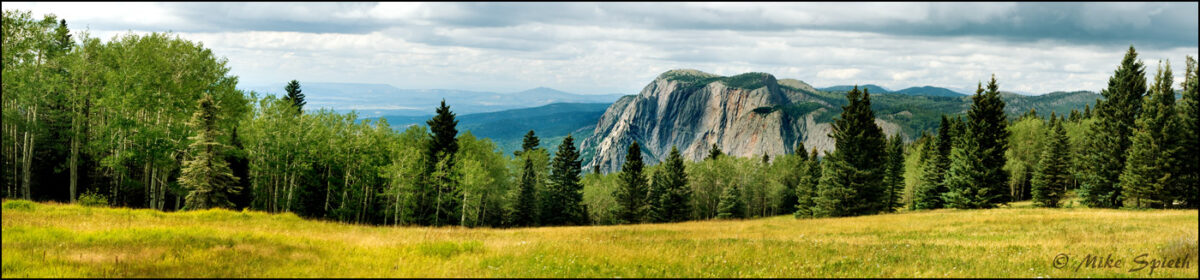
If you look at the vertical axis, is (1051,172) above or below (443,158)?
above

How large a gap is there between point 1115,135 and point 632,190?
45584 mm

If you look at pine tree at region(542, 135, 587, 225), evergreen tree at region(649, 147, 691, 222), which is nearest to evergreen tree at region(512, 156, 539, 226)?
pine tree at region(542, 135, 587, 225)

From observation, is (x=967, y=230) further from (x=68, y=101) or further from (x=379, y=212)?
(x=68, y=101)

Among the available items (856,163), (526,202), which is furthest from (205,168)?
(856,163)

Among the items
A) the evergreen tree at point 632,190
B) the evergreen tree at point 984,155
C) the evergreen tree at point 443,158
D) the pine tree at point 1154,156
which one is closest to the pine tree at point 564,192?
the evergreen tree at point 632,190

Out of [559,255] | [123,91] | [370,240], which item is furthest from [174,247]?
[123,91]

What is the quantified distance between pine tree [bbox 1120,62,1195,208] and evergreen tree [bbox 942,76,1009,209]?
25.5ft

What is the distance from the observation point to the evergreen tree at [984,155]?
44906mm

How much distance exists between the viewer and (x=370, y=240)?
15.9m

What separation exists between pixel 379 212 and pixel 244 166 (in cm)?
1159

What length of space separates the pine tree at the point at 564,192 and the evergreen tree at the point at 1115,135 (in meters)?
50.8

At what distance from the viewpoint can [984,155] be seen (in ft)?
147

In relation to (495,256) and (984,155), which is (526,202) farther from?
(495,256)

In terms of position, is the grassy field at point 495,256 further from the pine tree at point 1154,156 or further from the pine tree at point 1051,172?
the pine tree at point 1051,172
